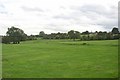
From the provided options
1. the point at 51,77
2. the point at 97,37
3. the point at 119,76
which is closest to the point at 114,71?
the point at 119,76

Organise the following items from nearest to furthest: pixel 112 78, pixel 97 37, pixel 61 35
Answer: pixel 112 78, pixel 97 37, pixel 61 35

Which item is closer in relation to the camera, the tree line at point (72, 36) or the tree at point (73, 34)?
the tree line at point (72, 36)

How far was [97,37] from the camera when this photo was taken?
117m

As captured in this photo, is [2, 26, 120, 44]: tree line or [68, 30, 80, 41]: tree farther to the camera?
[68, 30, 80, 41]: tree

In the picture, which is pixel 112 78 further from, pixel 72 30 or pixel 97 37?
pixel 72 30

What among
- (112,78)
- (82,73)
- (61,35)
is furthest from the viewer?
(61,35)

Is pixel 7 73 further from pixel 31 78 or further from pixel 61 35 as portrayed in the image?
pixel 61 35

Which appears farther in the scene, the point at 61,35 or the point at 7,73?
the point at 61,35

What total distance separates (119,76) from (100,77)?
171 centimetres

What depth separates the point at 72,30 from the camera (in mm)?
150500

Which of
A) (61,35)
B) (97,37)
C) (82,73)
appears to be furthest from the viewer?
(61,35)

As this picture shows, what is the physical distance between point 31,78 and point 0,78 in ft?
9.29

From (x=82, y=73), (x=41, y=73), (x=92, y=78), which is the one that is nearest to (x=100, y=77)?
(x=92, y=78)

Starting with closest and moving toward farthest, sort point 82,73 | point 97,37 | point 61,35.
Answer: point 82,73, point 97,37, point 61,35
